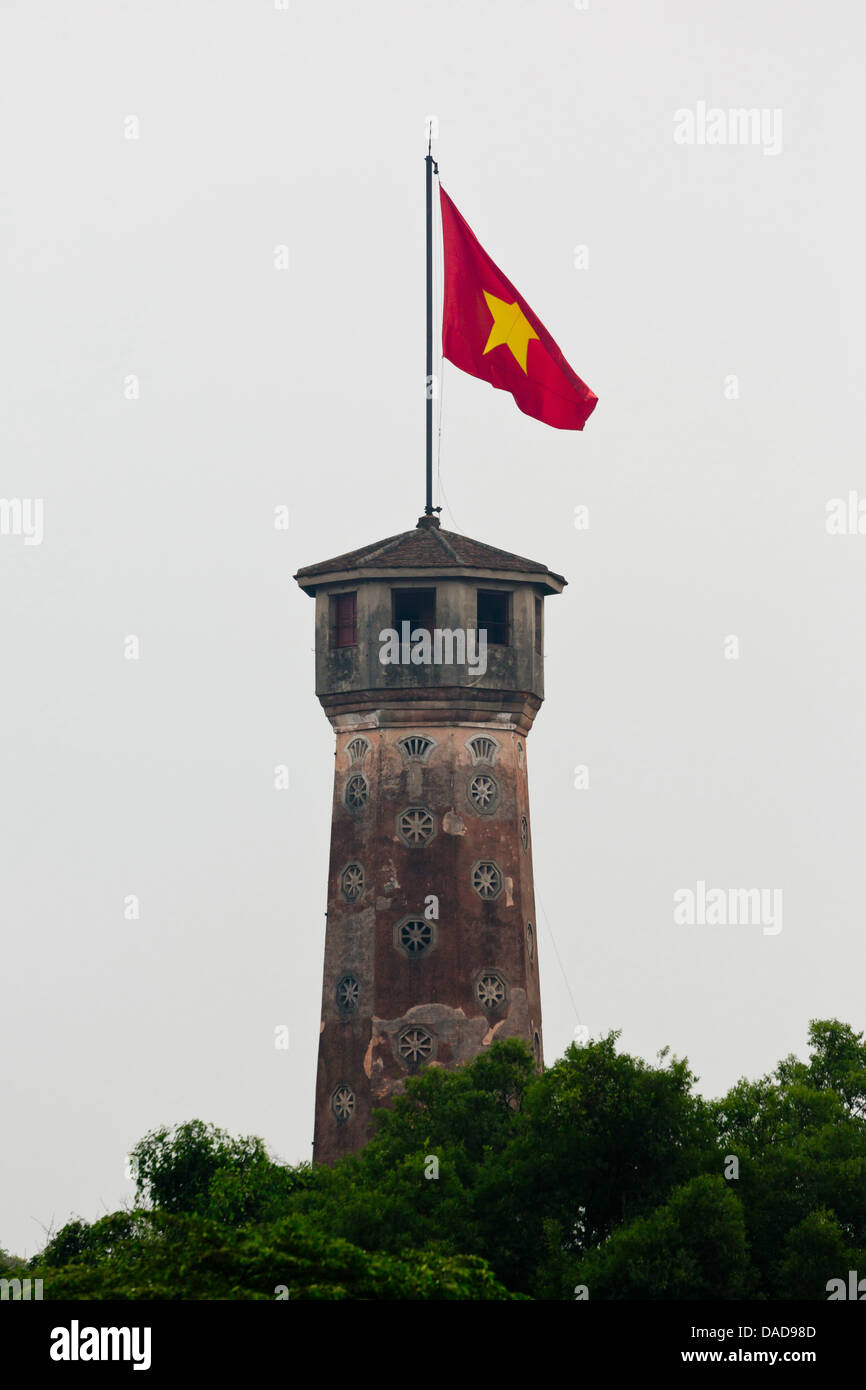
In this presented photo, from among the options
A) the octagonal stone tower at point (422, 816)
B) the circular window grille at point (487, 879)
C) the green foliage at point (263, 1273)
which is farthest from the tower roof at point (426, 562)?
the green foliage at point (263, 1273)

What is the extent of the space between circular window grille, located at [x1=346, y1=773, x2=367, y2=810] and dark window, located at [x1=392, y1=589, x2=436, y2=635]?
4039mm

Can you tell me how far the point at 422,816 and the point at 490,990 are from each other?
4.79 metres

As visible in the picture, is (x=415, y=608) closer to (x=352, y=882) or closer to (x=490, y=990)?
(x=352, y=882)

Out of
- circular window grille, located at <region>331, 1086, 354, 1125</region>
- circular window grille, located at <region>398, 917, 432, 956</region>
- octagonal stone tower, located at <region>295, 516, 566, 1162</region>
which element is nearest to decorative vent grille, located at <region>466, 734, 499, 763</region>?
octagonal stone tower, located at <region>295, 516, 566, 1162</region>

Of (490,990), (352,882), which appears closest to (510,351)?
(352,882)

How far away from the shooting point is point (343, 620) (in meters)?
78.8

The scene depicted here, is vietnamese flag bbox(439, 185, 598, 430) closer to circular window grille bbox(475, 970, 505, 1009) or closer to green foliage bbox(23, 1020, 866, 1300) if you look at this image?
circular window grille bbox(475, 970, 505, 1009)

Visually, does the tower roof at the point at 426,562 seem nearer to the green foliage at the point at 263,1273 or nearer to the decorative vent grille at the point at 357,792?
the decorative vent grille at the point at 357,792

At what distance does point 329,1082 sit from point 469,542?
14692 mm

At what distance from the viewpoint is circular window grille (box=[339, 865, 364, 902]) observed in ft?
253

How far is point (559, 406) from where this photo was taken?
244ft

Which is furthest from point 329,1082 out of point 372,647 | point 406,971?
point 372,647
